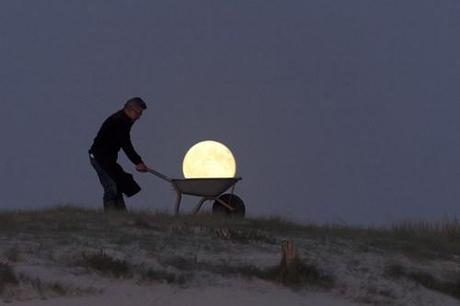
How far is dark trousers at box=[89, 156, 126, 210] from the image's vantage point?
43.1ft

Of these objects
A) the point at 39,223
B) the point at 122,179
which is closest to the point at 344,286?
the point at 39,223

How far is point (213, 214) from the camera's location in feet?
43.1

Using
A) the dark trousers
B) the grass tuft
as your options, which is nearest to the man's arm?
the dark trousers

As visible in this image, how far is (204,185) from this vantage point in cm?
1337

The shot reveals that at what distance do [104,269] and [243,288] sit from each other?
1165 millimetres

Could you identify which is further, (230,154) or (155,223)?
(230,154)

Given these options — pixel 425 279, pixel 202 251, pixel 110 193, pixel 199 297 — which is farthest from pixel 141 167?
pixel 199 297

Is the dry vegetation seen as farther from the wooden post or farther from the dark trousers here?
the dark trousers

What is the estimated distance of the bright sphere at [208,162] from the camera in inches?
552

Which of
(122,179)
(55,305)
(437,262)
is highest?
(122,179)

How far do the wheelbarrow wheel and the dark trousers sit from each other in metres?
1.23

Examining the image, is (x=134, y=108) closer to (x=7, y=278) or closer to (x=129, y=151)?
(x=129, y=151)

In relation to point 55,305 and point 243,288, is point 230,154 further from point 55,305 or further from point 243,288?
point 55,305

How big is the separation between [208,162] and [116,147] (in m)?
1.47
